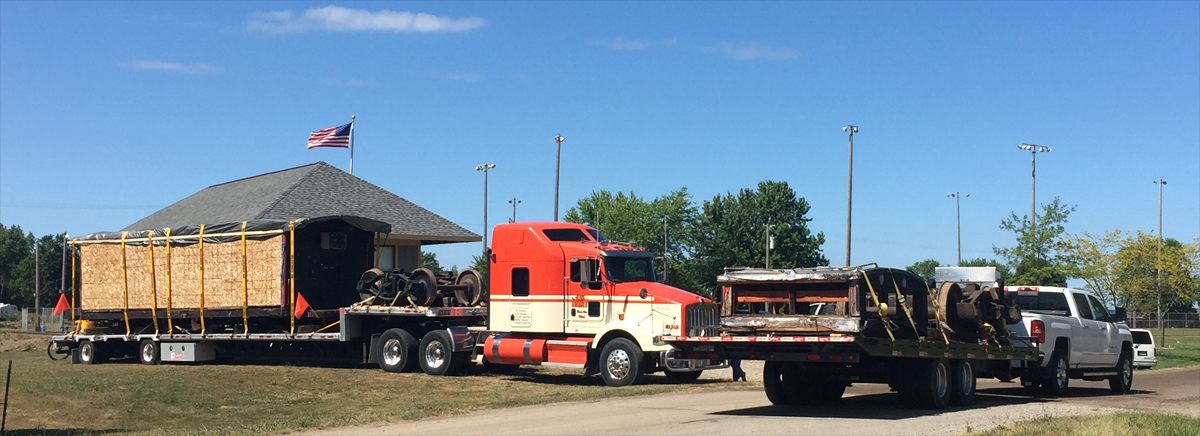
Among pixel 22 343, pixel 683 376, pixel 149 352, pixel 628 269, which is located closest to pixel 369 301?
pixel 628 269

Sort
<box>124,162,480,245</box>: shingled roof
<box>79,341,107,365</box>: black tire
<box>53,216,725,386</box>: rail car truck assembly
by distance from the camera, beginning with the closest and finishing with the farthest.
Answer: <box>53,216,725,386</box>: rail car truck assembly, <box>79,341,107,365</box>: black tire, <box>124,162,480,245</box>: shingled roof

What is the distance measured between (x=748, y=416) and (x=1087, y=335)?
30.7 ft

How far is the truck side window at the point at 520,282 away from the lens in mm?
23172

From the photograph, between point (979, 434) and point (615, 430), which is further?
point (615, 430)

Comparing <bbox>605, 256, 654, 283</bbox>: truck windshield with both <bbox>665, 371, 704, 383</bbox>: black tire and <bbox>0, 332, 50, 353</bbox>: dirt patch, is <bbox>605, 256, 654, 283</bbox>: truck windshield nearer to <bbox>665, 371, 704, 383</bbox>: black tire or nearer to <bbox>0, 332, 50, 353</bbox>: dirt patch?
<bbox>665, 371, 704, 383</bbox>: black tire

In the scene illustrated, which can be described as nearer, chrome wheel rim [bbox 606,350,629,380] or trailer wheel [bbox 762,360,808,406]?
trailer wheel [bbox 762,360,808,406]

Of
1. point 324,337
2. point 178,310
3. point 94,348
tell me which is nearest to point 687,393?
point 324,337

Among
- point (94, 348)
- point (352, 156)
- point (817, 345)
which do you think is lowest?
point (94, 348)

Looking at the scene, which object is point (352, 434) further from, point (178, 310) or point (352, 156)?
point (352, 156)

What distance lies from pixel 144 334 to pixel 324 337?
6810mm

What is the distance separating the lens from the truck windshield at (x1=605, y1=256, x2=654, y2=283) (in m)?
22.3

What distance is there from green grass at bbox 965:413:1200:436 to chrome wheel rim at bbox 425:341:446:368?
13740 mm

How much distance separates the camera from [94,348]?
3162cm

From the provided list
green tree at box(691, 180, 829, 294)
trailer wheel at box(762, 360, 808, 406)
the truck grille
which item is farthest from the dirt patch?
green tree at box(691, 180, 829, 294)
